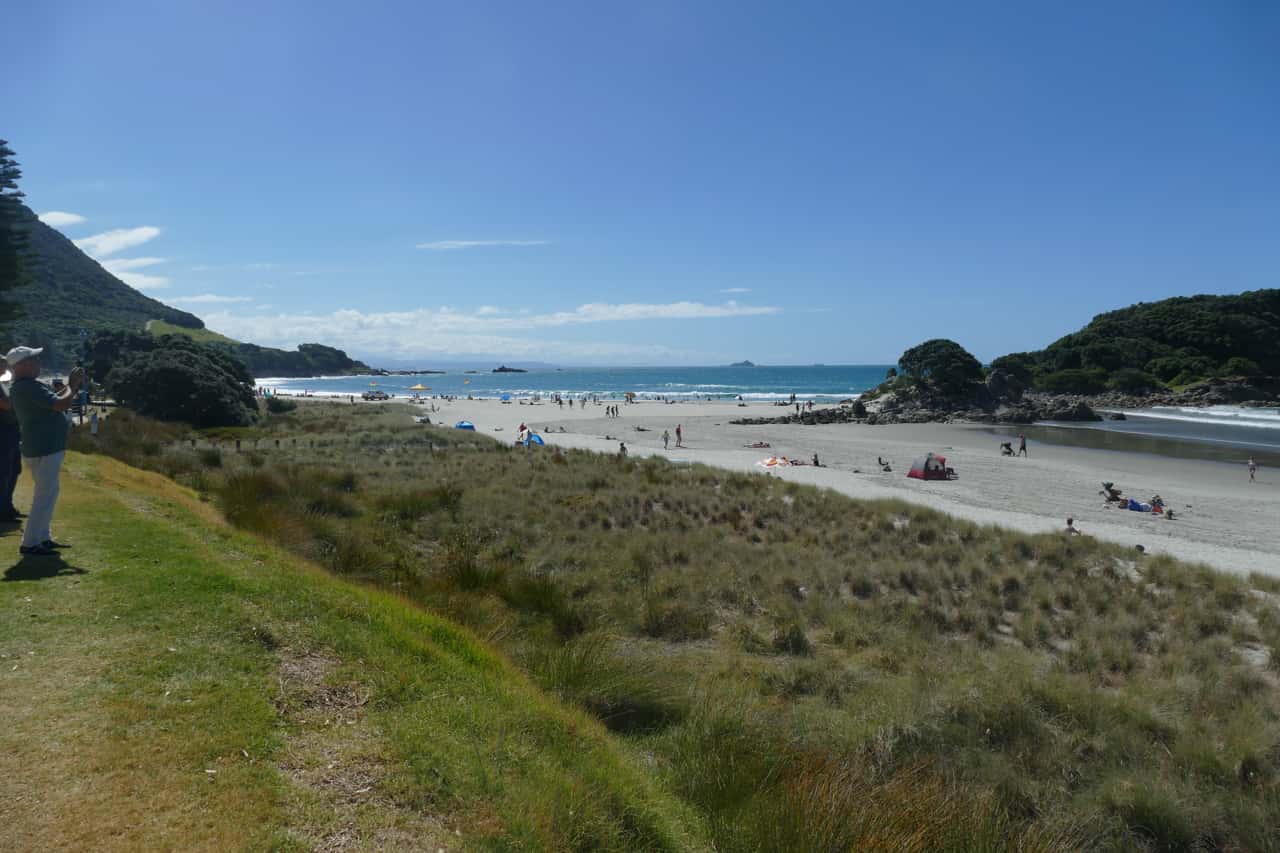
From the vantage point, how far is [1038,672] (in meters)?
7.85

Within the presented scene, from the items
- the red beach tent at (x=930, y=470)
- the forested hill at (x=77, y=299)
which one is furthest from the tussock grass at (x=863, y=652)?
the forested hill at (x=77, y=299)

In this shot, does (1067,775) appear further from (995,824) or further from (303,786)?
(303,786)

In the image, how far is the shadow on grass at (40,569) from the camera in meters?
5.65

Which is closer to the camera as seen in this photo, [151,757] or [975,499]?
[151,757]

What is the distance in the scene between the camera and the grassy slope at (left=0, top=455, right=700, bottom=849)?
10.1 feet

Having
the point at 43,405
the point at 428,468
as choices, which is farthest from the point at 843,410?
the point at 43,405

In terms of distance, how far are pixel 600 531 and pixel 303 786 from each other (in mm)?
11953

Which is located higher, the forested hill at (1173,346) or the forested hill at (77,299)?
the forested hill at (77,299)

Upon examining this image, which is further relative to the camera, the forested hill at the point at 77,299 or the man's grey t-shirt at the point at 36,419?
the forested hill at the point at 77,299

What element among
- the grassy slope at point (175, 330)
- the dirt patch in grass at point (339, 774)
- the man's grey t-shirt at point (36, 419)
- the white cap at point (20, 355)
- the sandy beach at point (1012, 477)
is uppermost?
the grassy slope at point (175, 330)

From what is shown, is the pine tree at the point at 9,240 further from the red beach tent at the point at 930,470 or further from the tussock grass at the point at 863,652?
the red beach tent at the point at 930,470

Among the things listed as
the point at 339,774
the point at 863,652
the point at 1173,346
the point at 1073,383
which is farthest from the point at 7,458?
the point at 1173,346

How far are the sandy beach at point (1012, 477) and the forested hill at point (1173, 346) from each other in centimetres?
4319

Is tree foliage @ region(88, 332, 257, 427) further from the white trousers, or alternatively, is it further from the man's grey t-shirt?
the white trousers
